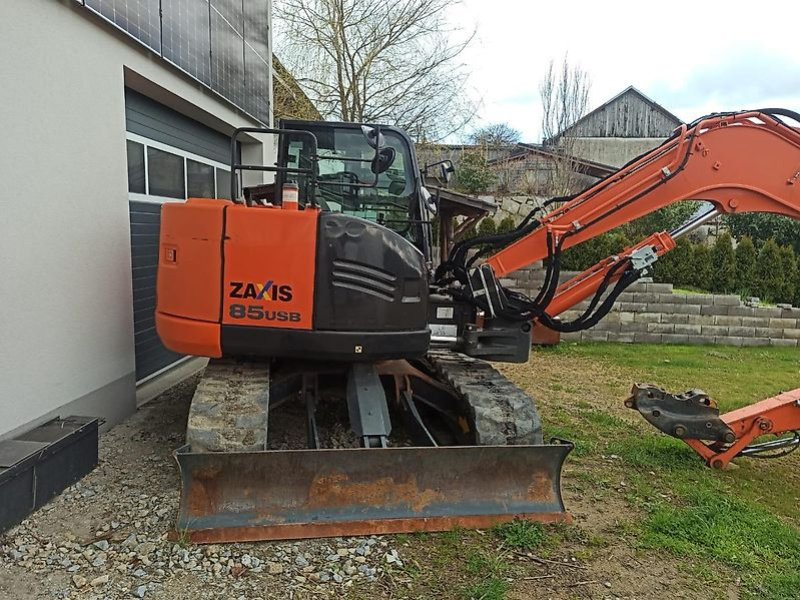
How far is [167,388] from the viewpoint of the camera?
648 cm

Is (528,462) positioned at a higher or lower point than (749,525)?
higher

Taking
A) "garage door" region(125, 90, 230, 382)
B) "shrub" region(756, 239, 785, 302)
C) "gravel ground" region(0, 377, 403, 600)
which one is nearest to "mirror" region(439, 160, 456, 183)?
"garage door" region(125, 90, 230, 382)

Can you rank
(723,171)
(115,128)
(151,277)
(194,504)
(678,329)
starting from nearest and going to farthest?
(194,504), (723,171), (115,128), (151,277), (678,329)

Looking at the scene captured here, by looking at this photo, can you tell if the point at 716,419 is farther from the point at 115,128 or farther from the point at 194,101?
the point at 194,101

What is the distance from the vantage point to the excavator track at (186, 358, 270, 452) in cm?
350

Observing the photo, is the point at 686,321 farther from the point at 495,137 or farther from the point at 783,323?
the point at 495,137

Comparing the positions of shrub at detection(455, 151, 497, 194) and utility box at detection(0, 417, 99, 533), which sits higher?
shrub at detection(455, 151, 497, 194)

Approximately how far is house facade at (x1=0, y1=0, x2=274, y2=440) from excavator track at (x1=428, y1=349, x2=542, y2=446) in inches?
109

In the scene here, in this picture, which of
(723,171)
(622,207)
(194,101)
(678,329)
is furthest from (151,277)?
(678,329)

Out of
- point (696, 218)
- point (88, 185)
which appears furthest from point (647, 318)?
point (88, 185)

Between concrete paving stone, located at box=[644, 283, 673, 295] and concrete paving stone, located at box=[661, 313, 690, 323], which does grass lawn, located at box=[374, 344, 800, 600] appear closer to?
concrete paving stone, located at box=[661, 313, 690, 323]

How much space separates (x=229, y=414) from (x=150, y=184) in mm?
3720

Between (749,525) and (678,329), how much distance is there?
6.80m

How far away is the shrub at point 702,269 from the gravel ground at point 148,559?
10941mm
